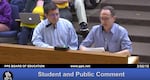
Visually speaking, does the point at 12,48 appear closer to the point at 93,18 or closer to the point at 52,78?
the point at 52,78

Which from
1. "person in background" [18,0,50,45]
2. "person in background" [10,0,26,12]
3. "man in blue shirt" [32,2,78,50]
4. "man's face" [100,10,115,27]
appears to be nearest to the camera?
"man's face" [100,10,115,27]

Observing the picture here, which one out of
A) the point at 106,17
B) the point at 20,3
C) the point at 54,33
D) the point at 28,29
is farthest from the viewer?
the point at 20,3

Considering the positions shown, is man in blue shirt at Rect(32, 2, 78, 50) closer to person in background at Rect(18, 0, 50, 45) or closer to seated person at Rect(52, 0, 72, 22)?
person in background at Rect(18, 0, 50, 45)

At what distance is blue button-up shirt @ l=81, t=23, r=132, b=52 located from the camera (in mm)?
3350

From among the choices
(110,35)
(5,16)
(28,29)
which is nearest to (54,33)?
(110,35)

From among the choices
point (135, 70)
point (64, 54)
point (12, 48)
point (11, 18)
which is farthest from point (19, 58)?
point (11, 18)

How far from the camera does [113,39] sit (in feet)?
11.1

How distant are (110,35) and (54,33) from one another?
529mm

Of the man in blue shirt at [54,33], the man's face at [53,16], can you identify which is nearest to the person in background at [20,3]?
the man in blue shirt at [54,33]

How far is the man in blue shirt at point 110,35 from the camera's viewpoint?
330cm

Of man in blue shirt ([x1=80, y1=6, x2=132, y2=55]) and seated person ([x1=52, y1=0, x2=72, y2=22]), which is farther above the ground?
seated person ([x1=52, y1=0, x2=72, y2=22])

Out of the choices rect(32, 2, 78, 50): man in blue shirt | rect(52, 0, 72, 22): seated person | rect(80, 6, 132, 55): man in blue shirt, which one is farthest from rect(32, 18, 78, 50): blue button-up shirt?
rect(52, 0, 72, 22): seated person

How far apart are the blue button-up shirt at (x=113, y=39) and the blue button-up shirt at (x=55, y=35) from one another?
24 centimetres

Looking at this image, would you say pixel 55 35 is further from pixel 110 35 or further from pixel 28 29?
pixel 28 29
